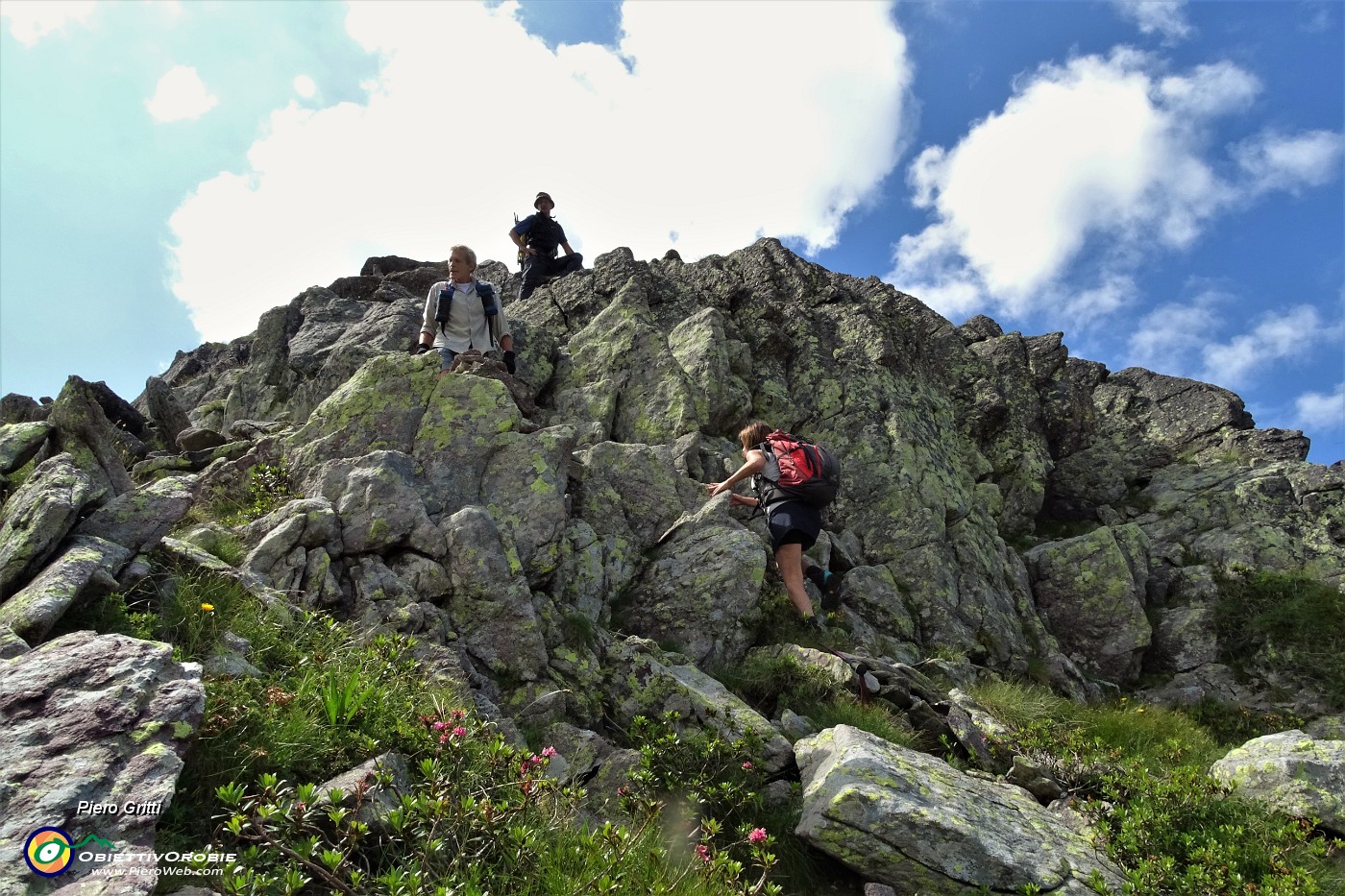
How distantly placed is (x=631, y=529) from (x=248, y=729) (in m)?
7.98

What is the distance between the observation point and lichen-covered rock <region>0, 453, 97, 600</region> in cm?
625

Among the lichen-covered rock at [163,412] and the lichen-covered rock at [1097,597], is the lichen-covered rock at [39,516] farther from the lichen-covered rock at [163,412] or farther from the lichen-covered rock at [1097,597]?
the lichen-covered rock at [1097,597]

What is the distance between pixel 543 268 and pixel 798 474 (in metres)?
14.5

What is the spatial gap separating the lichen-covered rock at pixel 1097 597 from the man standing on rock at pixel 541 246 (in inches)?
650

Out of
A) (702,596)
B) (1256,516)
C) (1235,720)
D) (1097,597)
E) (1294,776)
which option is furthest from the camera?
(1256,516)

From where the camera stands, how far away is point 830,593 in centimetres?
1398

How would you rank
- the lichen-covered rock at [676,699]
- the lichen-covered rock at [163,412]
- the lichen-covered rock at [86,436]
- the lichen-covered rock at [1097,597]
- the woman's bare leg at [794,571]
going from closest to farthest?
the lichen-covered rock at [676,699]
the lichen-covered rock at [86,436]
the woman's bare leg at [794,571]
the lichen-covered rock at [1097,597]
the lichen-covered rock at [163,412]

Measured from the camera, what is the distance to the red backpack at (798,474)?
12023 millimetres

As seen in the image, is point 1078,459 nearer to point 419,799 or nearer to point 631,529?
point 631,529

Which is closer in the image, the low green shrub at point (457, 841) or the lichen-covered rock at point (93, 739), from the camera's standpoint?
the lichen-covered rock at point (93, 739)

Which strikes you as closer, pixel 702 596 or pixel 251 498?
pixel 251 498

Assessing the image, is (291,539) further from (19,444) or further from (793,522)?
(793,522)

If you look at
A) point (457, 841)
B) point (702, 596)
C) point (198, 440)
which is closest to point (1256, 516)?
point (702, 596)
